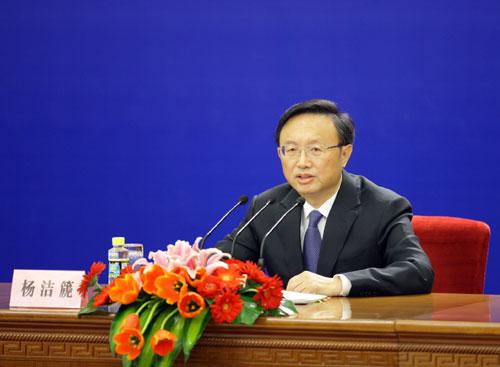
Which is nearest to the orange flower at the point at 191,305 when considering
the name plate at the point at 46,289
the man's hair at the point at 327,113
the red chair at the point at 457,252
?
the name plate at the point at 46,289

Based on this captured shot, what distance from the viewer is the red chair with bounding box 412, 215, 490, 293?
2.82 meters

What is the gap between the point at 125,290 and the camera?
1.82 m

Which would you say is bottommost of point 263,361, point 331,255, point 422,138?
point 263,361

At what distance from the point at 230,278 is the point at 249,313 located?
0.09m

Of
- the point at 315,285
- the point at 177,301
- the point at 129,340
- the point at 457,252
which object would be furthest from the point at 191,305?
the point at 457,252

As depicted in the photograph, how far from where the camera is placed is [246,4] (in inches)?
154

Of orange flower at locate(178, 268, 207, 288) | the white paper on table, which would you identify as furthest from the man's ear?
orange flower at locate(178, 268, 207, 288)

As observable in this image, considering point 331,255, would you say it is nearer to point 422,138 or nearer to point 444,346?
point 444,346

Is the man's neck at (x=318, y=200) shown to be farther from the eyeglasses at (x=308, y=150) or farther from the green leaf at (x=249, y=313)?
the green leaf at (x=249, y=313)

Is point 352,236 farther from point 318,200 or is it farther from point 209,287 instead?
point 209,287

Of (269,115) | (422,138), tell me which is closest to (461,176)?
(422,138)

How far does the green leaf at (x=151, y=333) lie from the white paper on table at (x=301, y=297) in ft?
1.40

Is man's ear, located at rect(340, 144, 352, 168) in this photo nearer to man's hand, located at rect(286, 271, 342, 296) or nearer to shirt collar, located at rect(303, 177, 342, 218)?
shirt collar, located at rect(303, 177, 342, 218)

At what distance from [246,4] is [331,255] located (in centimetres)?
166
